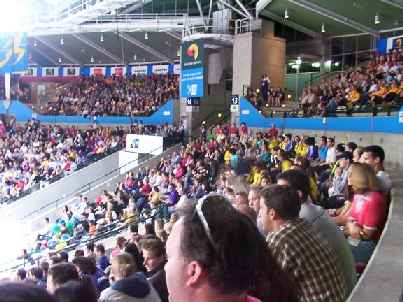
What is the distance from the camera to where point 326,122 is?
50.5 feet

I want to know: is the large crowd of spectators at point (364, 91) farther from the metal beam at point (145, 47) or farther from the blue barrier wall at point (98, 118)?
the metal beam at point (145, 47)

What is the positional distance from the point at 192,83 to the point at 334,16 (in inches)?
260

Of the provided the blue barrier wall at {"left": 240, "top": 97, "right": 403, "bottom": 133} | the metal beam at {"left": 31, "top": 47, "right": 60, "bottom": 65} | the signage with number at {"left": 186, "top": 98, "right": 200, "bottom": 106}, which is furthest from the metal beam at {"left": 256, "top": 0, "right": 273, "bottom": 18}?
the metal beam at {"left": 31, "top": 47, "right": 60, "bottom": 65}

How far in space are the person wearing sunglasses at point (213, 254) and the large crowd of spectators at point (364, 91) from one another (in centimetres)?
1241

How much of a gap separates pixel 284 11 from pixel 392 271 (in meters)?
19.5

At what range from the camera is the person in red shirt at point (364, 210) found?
408 centimetres

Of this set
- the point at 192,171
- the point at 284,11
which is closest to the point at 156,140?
the point at 192,171

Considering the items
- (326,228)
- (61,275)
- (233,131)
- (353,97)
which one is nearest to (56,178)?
(233,131)

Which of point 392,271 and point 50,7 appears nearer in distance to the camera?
point 392,271

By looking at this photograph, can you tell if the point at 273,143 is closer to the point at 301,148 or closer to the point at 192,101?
the point at 301,148

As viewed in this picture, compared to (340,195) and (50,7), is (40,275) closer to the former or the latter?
(340,195)

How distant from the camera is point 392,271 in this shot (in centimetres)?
286

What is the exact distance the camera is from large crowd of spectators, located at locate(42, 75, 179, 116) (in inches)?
1053

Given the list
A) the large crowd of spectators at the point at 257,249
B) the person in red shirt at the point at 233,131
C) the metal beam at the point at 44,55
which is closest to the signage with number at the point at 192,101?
the person in red shirt at the point at 233,131
